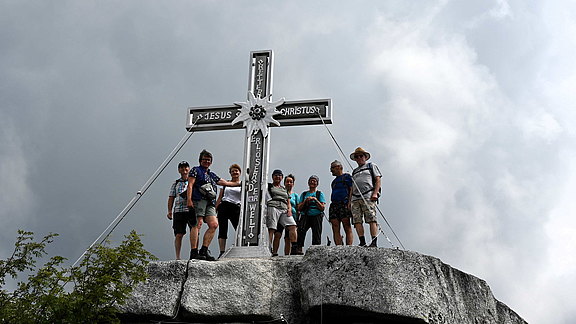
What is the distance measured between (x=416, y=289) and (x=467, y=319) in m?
1.09

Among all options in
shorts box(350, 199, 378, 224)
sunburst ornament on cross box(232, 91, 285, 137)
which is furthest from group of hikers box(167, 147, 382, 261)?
sunburst ornament on cross box(232, 91, 285, 137)

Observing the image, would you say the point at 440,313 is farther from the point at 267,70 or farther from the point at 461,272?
the point at 267,70

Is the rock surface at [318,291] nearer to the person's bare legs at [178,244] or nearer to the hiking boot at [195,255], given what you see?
the hiking boot at [195,255]

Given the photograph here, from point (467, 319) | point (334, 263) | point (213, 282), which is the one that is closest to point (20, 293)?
point (213, 282)

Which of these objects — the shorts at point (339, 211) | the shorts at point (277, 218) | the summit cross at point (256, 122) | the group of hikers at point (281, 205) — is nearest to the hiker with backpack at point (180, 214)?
the group of hikers at point (281, 205)

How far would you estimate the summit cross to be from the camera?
34.7 feet

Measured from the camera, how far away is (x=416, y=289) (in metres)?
7.86

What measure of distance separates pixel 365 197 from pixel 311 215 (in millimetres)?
1251

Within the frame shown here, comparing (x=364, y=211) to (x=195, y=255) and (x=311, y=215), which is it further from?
(x=195, y=255)

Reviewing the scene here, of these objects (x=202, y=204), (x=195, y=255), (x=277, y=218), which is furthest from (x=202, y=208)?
(x=277, y=218)

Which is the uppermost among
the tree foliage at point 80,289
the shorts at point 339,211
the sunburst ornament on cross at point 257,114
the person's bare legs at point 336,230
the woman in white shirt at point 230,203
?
the sunburst ornament on cross at point 257,114

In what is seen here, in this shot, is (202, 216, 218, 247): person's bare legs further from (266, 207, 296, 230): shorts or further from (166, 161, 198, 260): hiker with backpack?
(266, 207, 296, 230): shorts

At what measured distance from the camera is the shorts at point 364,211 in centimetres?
955

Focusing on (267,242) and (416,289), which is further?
(267,242)
